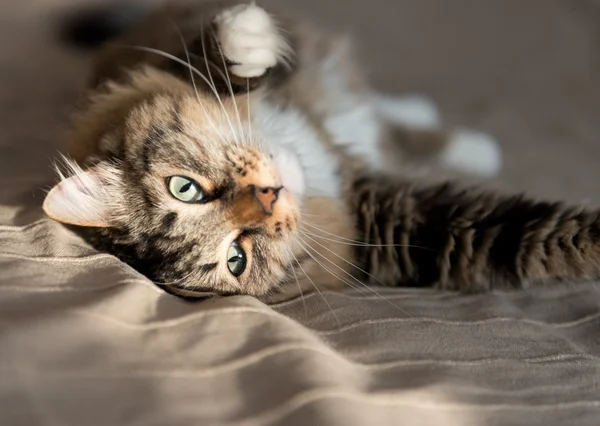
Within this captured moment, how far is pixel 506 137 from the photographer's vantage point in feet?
5.36

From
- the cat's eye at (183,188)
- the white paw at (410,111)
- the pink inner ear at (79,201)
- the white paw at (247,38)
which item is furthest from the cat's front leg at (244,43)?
the white paw at (410,111)

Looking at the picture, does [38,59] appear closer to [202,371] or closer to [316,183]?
[316,183]

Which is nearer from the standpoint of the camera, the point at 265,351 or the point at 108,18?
the point at 265,351

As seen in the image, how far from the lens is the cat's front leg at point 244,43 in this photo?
1.13 m

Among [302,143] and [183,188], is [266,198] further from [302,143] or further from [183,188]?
[302,143]

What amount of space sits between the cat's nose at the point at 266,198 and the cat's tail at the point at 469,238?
10.5 inches

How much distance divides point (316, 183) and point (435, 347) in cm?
55

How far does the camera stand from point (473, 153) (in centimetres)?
162

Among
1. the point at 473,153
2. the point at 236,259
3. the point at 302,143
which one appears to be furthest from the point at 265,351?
the point at 473,153

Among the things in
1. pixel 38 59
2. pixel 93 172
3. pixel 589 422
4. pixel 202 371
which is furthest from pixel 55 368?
pixel 38 59

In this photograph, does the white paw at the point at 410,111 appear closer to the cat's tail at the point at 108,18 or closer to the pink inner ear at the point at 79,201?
the cat's tail at the point at 108,18

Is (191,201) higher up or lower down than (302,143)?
lower down

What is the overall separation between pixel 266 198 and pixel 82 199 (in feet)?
1.19

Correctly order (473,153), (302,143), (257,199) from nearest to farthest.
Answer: (257,199) < (302,143) < (473,153)
